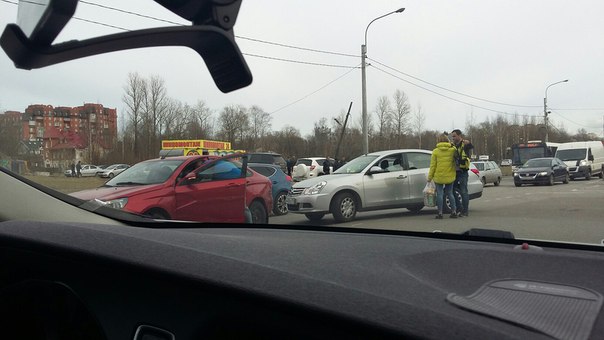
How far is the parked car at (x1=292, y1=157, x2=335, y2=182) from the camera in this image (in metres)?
3.43

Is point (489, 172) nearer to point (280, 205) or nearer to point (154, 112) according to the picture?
point (280, 205)

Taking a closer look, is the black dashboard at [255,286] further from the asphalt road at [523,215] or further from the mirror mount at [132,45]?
the asphalt road at [523,215]

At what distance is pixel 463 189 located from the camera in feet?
14.1

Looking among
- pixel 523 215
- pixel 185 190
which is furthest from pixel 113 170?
pixel 523 215

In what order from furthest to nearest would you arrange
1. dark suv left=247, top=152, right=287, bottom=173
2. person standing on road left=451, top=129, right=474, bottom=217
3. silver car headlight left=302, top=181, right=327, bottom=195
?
silver car headlight left=302, top=181, right=327, bottom=195, person standing on road left=451, top=129, right=474, bottom=217, dark suv left=247, top=152, right=287, bottom=173

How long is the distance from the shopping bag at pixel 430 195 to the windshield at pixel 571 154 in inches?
40.3

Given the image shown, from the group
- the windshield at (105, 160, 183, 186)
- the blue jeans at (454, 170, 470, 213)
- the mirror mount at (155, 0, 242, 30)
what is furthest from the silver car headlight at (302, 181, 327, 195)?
the mirror mount at (155, 0, 242, 30)

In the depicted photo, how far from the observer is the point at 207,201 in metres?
3.39

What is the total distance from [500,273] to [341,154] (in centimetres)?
164

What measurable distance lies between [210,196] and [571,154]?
9.26 feet

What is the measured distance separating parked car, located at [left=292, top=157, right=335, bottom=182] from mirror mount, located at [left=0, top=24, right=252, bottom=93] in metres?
1.65

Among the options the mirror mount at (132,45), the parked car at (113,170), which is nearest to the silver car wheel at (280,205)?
the parked car at (113,170)

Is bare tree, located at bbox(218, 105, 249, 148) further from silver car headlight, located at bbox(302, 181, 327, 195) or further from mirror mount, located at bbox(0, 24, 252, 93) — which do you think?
silver car headlight, located at bbox(302, 181, 327, 195)

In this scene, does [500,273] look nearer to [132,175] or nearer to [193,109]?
[193,109]
